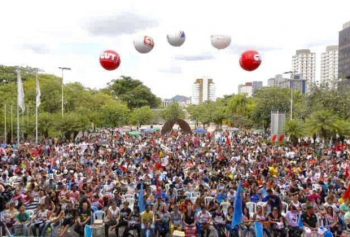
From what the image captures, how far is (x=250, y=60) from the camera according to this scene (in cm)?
1295

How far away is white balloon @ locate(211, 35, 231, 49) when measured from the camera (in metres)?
13.9

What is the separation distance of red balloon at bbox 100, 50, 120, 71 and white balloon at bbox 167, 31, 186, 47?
2112mm

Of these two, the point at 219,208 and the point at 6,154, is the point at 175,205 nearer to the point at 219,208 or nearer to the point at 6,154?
the point at 219,208

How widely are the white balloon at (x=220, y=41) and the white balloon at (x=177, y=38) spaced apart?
113 centimetres

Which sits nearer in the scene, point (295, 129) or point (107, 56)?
point (107, 56)

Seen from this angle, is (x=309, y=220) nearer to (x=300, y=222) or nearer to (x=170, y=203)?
(x=300, y=222)

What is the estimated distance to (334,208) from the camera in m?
9.52

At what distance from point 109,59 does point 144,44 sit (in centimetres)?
145

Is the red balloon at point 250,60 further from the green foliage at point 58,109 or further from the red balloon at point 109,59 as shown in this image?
the green foliage at point 58,109

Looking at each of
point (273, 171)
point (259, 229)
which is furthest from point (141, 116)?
point (259, 229)

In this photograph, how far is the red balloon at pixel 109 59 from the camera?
1348 cm

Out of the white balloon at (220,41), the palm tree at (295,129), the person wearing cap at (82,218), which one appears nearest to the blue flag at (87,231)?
the person wearing cap at (82,218)

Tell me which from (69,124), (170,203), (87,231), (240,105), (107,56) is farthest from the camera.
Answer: (240,105)

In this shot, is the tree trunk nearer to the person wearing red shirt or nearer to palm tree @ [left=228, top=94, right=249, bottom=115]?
the person wearing red shirt
